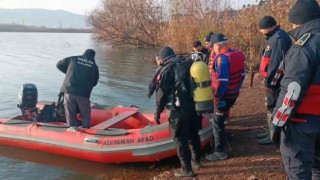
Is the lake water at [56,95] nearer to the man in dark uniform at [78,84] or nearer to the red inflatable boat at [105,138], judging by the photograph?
the red inflatable boat at [105,138]

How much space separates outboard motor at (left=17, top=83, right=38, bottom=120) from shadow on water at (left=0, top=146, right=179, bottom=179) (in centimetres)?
101

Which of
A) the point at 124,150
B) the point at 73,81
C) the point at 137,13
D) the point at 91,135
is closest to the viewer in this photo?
the point at 124,150

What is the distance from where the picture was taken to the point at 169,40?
1667cm

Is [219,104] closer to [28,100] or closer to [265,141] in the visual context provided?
[265,141]

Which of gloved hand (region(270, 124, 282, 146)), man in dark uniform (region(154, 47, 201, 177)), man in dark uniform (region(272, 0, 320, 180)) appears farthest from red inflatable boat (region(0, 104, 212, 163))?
man in dark uniform (region(272, 0, 320, 180))

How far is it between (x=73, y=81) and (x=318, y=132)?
14.0 ft

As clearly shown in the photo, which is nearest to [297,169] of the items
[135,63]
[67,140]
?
[67,140]

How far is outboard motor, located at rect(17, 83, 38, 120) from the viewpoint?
22.9 feet

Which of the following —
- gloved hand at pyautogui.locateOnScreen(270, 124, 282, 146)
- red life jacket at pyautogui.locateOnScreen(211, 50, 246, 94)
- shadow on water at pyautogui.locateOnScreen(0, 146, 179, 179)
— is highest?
red life jacket at pyautogui.locateOnScreen(211, 50, 246, 94)

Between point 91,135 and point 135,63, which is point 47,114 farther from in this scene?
point 135,63

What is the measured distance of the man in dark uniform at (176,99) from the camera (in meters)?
4.14

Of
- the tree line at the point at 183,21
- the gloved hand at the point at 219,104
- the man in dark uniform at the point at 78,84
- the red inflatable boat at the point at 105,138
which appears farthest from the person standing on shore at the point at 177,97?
the tree line at the point at 183,21

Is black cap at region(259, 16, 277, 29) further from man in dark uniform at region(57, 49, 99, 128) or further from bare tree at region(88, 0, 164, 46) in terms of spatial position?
bare tree at region(88, 0, 164, 46)

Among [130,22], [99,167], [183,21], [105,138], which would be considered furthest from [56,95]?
[130,22]
